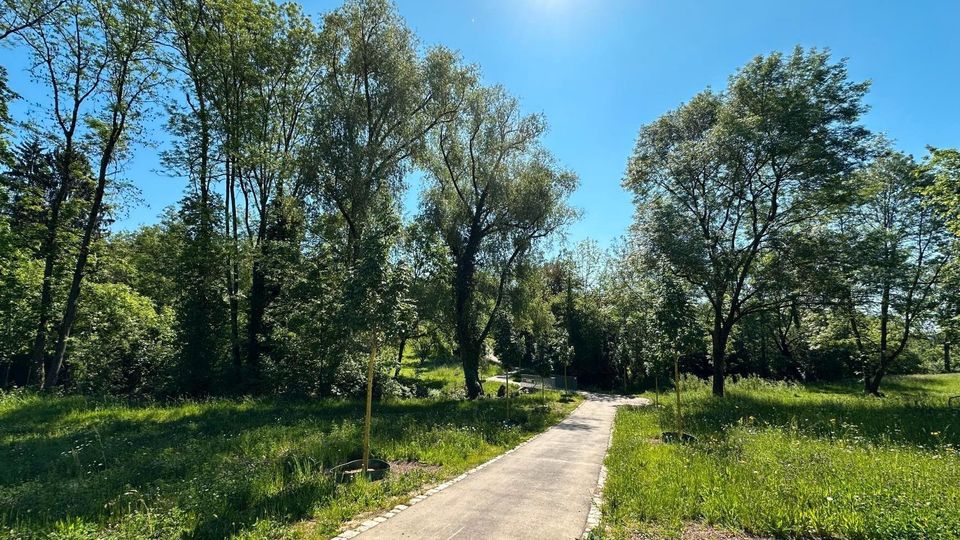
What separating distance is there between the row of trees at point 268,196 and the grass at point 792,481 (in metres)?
10.7

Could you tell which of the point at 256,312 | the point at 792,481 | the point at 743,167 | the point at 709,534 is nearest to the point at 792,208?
the point at 743,167

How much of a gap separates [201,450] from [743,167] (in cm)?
2160

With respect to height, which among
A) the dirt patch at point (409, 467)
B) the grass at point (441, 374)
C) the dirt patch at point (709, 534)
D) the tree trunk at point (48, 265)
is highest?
the tree trunk at point (48, 265)

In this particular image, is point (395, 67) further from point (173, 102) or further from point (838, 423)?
point (838, 423)

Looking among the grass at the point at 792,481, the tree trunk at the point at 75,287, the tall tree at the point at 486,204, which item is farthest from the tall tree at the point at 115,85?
the grass at the point at 792,481

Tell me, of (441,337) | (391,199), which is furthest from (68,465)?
(441,337)

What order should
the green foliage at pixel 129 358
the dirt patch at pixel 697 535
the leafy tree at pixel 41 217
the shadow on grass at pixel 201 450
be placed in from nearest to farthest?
the dirt patch at pixel 697 535, the shadow on grass at pixel 201 450, the green foliage at pixel 129 358, the leafy tree at pixel 41 217

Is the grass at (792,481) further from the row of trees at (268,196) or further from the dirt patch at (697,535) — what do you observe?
the row of trees at (268,196)

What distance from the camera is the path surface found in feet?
16.5

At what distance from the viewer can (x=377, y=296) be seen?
27.3ft

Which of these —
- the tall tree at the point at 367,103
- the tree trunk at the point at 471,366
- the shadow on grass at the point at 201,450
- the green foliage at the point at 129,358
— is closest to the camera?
the shadow on grass at the point at 201,450

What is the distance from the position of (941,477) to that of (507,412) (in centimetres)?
1038

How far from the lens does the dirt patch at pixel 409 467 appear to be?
25.3 ft

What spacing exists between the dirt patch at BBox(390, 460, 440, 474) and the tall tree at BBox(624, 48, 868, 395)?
1470cm
